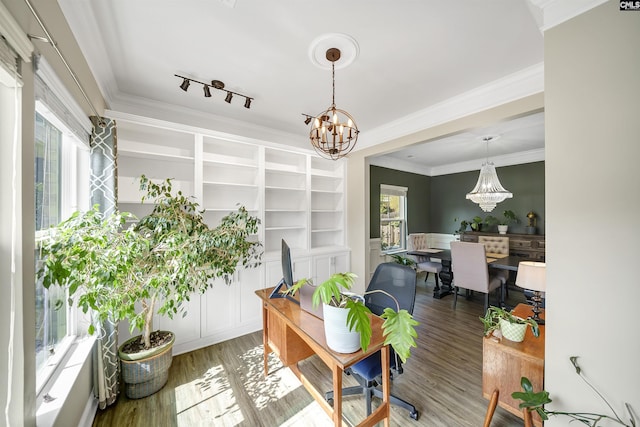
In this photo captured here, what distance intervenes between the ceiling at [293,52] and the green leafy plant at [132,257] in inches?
40.7

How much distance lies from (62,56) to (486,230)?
6424 mm

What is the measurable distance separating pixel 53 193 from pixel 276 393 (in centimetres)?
219

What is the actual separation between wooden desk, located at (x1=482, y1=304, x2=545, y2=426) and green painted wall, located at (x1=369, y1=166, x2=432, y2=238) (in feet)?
10.9

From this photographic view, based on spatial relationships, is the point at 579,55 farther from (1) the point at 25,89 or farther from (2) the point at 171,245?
(2) the point at 171,245

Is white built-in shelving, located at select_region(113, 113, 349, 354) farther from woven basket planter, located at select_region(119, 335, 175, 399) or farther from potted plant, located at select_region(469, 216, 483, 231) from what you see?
potted plant, located at select_region(469, 216, 483, 231)

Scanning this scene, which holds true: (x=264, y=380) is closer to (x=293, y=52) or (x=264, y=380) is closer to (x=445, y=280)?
(x=293, y=52)

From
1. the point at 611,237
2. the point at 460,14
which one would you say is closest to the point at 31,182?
the point at 460,14

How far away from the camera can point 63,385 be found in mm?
1362

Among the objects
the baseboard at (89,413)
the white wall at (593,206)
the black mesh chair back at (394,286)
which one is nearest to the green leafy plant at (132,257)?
the baseboard at (89,413)

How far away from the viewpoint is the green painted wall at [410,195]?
488 centimetres

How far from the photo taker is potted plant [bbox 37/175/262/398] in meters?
1.19

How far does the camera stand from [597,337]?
1.10 m

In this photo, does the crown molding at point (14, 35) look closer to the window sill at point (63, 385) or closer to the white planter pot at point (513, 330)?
the window sill at point (63, 385)

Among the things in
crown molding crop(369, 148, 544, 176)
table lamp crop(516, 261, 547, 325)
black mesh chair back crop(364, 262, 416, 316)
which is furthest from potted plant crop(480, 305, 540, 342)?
crown molding crop(369, 148, 544, 176)
